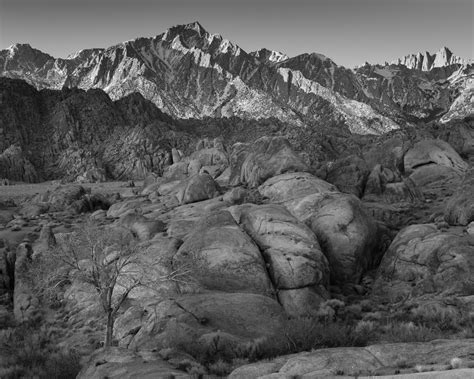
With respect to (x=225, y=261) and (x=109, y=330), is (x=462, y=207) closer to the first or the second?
(x=225, y=261)

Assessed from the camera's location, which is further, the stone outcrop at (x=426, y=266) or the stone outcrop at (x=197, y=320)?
the stone outcrop at (x=426, y=266)

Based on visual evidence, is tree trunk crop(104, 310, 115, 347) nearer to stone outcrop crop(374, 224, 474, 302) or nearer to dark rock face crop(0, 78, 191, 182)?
stone outcrop crop(374, 224, 474, 302)

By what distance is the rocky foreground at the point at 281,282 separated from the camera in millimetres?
15164

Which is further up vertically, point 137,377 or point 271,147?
point 271,147

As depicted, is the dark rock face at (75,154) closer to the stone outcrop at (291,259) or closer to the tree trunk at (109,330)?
the stone outcrop at (291,259)

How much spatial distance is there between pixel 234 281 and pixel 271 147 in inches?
1264

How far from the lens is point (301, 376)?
39.3 feet

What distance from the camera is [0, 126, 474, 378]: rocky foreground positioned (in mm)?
15164

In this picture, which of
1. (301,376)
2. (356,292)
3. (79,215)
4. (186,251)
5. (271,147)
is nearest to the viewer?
(301,376)

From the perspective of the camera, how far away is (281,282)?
29.4 m

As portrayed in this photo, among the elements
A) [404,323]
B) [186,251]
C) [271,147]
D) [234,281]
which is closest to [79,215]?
[271,147]

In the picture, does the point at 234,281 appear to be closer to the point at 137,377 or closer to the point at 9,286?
the point at 137,377

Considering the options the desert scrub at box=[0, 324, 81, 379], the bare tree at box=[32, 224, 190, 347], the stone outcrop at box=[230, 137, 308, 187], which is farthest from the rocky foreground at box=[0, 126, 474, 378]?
the desert scrub at box=[0, 324, 81, 379]

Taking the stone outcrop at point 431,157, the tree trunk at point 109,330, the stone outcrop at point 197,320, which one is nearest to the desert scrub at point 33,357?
the tree trunk at point 109,330
